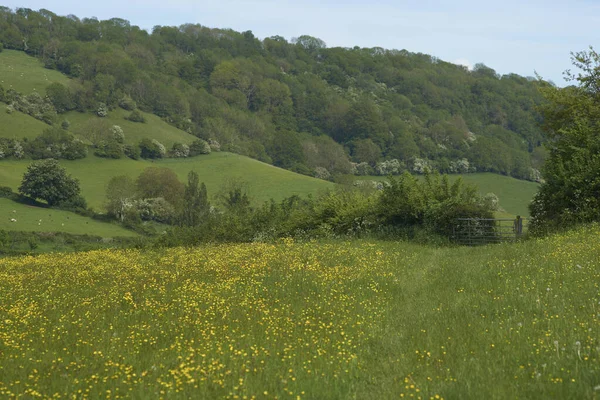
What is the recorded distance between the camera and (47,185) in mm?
103312

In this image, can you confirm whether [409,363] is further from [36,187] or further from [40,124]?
[40,124]

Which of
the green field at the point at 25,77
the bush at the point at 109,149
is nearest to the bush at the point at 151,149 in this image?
the bush at the point at 109,149

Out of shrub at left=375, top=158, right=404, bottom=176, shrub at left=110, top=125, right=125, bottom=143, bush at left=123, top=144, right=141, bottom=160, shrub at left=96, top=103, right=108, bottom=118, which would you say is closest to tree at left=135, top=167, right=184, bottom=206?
bush at left=123, top=144, right=141, bottom=160

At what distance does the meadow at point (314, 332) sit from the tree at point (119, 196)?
8968 centimetres

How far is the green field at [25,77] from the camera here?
173 m

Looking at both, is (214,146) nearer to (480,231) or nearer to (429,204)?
(429,204)

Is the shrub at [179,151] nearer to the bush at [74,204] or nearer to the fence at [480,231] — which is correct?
the bush at [74,204]

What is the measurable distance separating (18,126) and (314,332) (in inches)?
5816

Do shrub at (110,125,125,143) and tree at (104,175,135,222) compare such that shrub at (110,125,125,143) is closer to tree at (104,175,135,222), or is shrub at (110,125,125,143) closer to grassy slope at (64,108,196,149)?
grassy slope at (64,108,196,149)

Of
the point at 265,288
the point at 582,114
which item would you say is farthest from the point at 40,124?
the point at 265,288

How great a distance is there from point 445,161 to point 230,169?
291 feet

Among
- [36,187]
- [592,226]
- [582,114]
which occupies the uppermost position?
[582,114]

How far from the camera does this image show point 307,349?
8.91m

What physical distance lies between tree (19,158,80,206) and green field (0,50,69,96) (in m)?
73.6
